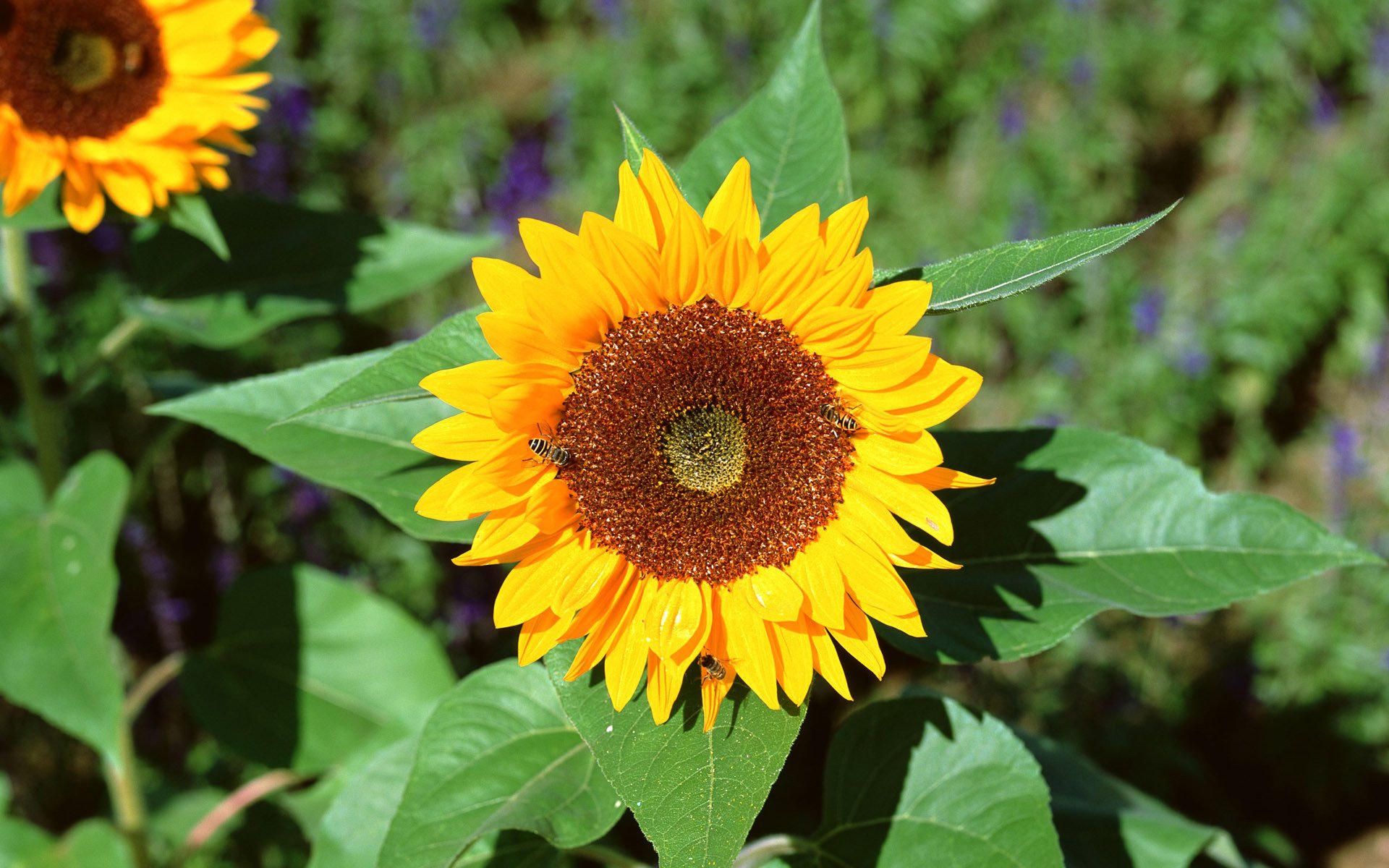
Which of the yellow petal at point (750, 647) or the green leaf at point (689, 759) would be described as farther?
the yellow petal at point (750, 647)

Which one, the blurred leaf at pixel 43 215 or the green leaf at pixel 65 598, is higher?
the blurred leaf at pixel 43 215

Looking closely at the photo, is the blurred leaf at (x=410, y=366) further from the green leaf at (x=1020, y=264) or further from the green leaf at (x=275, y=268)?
the green leaf at (x=275, y=268)

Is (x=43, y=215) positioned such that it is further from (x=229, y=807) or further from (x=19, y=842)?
(x=19, y=842)

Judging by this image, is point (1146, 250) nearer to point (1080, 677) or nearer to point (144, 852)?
point (1080, 677)

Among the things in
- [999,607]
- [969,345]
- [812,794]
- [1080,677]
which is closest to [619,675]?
[999,607]

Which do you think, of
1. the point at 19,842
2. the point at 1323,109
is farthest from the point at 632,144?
the point at 1323,109

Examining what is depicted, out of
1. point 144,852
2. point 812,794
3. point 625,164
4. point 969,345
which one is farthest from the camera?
point 969,345

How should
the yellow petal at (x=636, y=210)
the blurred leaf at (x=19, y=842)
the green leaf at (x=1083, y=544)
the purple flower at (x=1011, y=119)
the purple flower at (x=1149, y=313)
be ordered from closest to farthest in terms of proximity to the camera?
the yellow petal at (x=636, y=210) < the green leaf at (x=1083, y=544) < the blurred leaf at (x=19, y=842) < the purple flower at (x=1149, y=313) < the purple flower at (x=1011, y=119)

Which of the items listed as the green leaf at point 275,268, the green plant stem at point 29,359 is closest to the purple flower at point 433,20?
the green leaf at point 275,268
